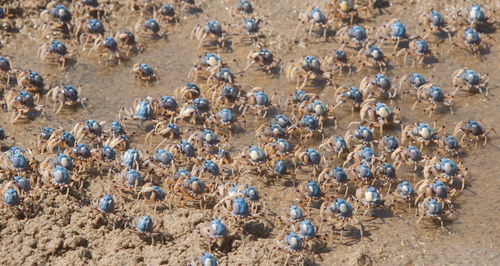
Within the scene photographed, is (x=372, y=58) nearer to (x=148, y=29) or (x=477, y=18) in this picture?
(x=477, y=18)

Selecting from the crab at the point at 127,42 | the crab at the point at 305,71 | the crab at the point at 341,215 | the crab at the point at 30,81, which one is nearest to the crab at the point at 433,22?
the crab at the point at 305,71

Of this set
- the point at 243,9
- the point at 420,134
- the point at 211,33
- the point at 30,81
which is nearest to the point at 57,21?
the point at 30,81

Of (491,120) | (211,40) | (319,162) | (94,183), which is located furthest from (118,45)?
(491,120)

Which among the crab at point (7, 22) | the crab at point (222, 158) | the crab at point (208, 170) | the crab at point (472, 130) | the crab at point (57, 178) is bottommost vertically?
the crab at point (472, 130)

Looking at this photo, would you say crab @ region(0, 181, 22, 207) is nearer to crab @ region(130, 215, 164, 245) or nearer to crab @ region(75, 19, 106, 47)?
crab @ region(130, 215, 164, 245)

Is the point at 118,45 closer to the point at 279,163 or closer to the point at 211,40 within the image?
the point at 211,40

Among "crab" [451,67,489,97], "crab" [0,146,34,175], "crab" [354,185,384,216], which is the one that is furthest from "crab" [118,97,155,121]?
"crab" [451,67,489,97]

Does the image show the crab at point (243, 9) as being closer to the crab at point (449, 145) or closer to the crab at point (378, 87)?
the crab at point (378, 87)
